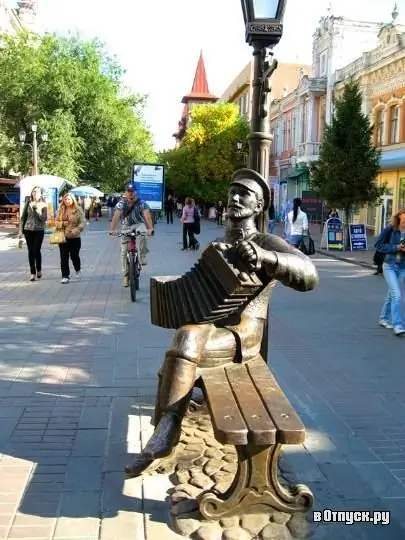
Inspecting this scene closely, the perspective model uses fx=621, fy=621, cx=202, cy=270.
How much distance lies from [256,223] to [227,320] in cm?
80

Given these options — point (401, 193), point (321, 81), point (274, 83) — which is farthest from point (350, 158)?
point (274, 83)

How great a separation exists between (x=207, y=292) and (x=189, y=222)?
51.2 feet

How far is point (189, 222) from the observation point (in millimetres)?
19219

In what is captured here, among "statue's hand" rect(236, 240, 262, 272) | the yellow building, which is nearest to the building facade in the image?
the yellow building

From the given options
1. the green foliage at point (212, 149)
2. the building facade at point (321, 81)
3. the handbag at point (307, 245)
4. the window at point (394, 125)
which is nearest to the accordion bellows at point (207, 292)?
the handbag at point (307, 245)

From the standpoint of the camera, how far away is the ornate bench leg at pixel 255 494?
2.89m

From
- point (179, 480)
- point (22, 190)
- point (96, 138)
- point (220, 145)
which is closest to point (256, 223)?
point (179, 480)

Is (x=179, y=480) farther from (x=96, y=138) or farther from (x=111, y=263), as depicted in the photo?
(x=96, y=138)

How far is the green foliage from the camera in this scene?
48312mm

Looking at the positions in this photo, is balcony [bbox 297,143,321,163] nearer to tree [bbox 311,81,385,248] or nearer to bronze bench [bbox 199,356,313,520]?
tree [bbox 311,81,385,248]

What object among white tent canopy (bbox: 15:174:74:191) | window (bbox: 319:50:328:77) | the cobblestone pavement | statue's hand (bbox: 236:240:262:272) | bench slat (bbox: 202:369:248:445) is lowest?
the cobblestone pavement

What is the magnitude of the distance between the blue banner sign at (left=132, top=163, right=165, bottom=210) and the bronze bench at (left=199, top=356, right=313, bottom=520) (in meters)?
22.1

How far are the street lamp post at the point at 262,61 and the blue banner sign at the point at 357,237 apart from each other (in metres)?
17.5

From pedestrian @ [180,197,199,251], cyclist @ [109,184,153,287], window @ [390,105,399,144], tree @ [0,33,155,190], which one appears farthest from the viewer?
tree @ [0,33,155,190]
